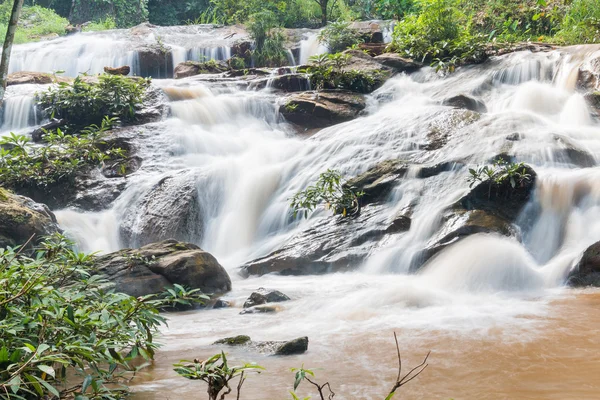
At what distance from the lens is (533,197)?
283 inches

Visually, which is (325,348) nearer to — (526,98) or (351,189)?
(351,189)

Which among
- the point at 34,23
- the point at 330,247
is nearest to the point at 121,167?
the point at 330,247

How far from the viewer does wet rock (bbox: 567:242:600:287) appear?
580 centimetres

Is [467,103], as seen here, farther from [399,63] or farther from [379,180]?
[379,180]

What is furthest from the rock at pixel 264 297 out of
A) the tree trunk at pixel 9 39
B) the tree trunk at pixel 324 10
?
the tree trunk at pixel 324 10

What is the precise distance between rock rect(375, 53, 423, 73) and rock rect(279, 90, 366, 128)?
1.54m

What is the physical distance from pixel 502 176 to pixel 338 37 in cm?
1009

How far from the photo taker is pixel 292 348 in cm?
402

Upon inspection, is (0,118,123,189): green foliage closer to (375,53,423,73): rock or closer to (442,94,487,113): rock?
(442,94,487,113): rock

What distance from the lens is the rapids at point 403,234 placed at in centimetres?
370

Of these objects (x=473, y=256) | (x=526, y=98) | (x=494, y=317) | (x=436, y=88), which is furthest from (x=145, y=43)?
(x=494, y=317)

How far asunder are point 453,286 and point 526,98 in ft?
19.0

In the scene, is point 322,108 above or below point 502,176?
above

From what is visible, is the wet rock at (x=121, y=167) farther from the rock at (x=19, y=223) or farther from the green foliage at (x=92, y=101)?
the rock at (x=19, y=223)
